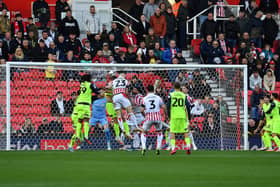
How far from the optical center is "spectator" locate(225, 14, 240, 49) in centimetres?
2670

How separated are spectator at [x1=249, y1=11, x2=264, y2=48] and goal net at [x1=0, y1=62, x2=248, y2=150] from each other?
417 cm

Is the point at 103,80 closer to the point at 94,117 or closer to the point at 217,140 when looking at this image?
the point at 94,117

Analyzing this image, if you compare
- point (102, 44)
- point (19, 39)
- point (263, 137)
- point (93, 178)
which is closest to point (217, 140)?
point (263, 137)

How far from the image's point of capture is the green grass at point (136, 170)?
11.8 m

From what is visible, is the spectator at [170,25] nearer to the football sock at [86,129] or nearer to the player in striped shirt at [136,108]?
the player in striped shirt at [136,108]

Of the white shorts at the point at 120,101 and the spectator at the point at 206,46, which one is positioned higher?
the spectator at the point at 206,46

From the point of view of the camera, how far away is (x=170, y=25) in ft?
85.6

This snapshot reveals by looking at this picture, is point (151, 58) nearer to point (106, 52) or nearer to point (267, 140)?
point (106, 52)

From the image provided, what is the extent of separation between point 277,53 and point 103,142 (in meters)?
8.13

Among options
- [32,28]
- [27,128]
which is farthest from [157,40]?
[27,128]

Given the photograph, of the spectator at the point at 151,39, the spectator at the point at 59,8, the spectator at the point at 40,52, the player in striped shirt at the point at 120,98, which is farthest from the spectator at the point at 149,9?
the player in striped shirt at the point at 120,98

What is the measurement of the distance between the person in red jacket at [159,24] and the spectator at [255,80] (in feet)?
9.92

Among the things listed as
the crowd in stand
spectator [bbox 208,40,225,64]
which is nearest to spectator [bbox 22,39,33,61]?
the crowd in stand

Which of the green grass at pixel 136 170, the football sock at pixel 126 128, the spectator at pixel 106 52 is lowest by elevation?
the green grass at pixel 136 170
